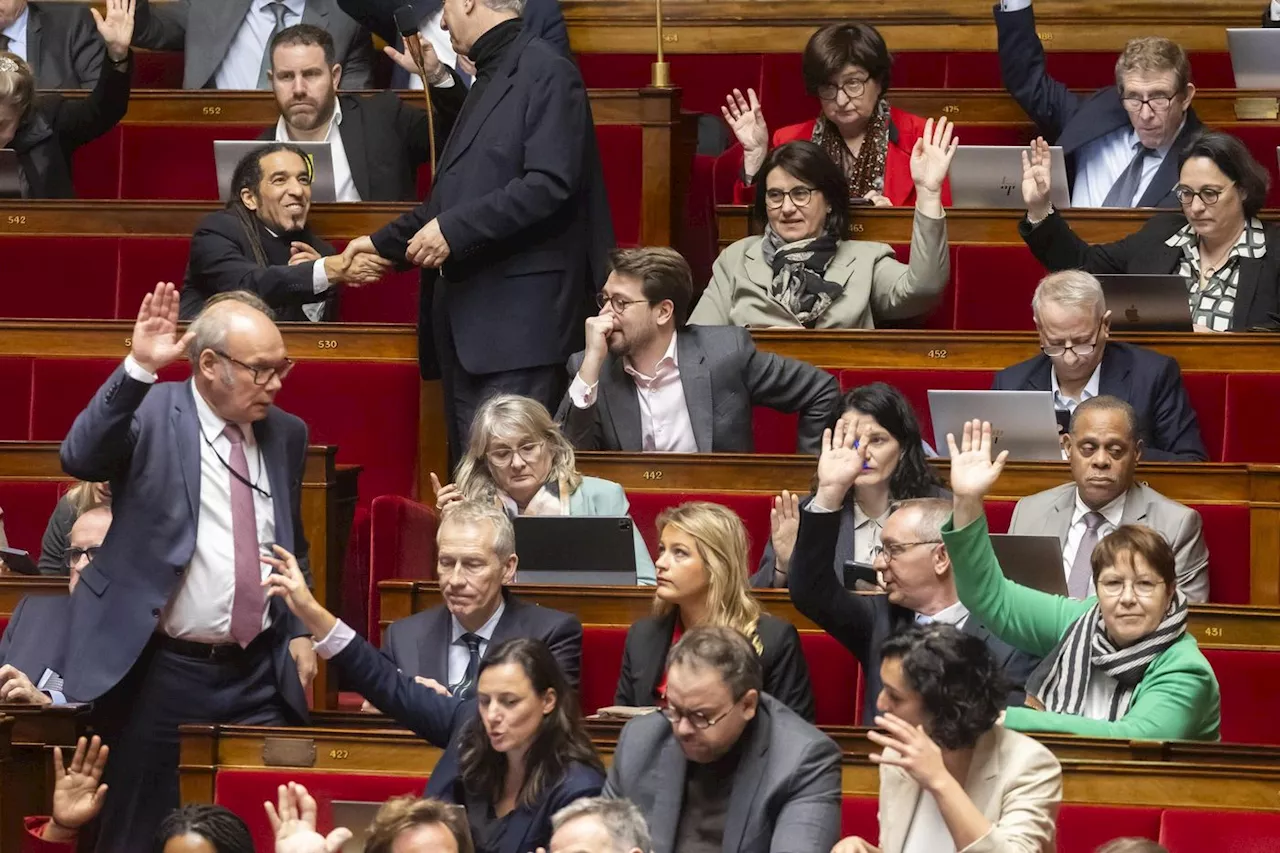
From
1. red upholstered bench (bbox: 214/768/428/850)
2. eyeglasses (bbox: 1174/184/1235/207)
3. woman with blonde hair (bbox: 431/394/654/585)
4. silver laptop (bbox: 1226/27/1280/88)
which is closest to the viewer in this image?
red upholstered bench (bbox: 214/768/428/850)

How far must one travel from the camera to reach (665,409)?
10.5 ft

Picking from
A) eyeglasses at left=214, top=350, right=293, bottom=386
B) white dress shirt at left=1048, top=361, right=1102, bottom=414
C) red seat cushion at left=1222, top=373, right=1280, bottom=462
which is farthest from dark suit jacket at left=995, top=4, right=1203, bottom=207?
eyeglasses at left=214, top=350, right=293, bottom=386

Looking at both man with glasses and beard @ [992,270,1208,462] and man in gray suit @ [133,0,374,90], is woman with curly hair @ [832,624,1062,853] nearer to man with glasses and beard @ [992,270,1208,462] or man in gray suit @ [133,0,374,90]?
man with glasses and beard @ [992,270,1208,462]

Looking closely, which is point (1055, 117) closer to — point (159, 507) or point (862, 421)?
point (862, 421)

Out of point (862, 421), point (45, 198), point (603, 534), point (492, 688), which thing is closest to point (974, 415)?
point (862, 421)

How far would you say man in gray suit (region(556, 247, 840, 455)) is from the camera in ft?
10.4

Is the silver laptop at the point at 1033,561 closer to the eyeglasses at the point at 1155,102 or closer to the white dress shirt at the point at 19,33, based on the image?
the eyeglasses at the point at 1155,102

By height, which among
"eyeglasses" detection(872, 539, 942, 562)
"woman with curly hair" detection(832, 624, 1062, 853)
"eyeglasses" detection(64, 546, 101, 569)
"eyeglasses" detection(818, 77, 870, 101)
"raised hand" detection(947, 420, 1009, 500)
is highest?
"eyeglasses" detection(818, 77, 870, 101)

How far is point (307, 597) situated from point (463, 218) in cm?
88

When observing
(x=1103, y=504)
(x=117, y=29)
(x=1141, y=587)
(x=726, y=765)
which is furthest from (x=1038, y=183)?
(x=117, y=29)

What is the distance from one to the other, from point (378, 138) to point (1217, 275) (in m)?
1.40

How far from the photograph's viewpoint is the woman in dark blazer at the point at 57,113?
3836 mm

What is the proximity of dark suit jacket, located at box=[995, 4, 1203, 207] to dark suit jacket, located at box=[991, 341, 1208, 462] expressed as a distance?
661 mm

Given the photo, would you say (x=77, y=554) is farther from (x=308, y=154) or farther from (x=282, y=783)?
(x=308, y=154)
